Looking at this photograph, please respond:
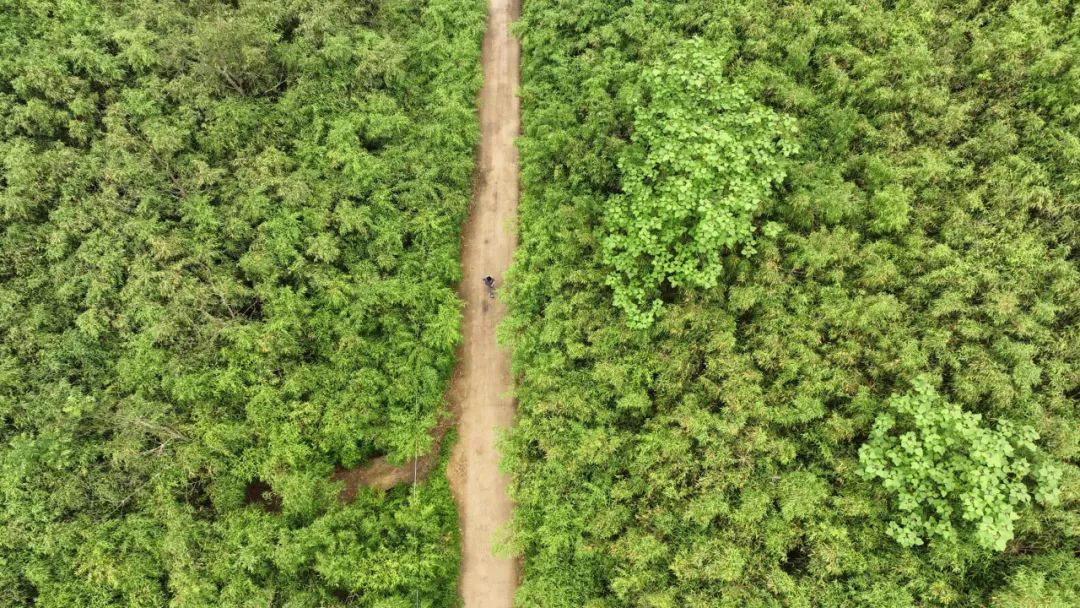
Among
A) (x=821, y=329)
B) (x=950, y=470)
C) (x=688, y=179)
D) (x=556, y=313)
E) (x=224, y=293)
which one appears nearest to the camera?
(x=950, y=470)

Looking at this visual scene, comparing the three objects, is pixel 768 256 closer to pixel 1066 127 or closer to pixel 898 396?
pixel 898 396

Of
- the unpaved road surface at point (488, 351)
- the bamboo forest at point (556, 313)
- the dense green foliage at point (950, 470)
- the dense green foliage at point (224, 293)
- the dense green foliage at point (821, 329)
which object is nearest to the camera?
the dense green foliage at point (950, 470)

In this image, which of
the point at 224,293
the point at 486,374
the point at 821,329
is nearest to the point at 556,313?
the point at 486,374

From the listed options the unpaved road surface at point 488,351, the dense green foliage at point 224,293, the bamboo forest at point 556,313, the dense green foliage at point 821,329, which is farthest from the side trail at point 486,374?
the dense green foliage at point 821,329

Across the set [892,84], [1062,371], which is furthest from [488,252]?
[1062,371]

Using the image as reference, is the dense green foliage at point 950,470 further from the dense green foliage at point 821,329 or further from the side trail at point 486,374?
the side trail at point 486,374

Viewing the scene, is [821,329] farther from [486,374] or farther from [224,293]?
[224,293]
